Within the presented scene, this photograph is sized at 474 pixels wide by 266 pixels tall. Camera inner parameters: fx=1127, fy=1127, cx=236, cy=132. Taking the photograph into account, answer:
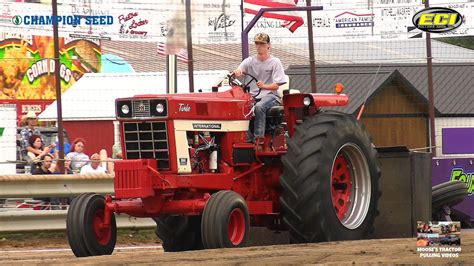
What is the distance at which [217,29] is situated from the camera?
16.4 m

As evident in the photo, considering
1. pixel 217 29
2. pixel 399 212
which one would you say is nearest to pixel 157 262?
pixel 399 212

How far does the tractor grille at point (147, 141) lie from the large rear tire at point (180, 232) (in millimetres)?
1147

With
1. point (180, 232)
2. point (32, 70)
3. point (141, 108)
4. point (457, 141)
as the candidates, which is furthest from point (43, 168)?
point (32, 70)

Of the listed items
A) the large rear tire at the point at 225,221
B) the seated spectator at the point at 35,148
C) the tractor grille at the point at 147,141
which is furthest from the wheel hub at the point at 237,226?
the seated spectator at the point at 35,148

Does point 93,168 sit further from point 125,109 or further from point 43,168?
point 125,109

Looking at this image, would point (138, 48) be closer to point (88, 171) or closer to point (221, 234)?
point (88, 171)

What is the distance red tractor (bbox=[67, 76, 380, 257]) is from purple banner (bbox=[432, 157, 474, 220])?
4764mm

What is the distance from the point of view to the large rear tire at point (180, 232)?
1015 centimetres

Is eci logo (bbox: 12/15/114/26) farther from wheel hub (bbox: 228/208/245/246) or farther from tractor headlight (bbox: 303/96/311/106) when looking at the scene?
wheel hub (bbox: 228/208/245/246)

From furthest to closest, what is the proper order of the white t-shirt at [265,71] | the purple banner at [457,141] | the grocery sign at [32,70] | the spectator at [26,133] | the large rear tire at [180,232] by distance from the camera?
the grocery sign at [32,70] → the purple banner at [457,141] → the spectator at [26,133] → the large rear tire at [180,232] → the white t-shirt at [265,71]

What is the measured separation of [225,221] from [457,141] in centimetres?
1250

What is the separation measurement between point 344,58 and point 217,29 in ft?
A: 11.3

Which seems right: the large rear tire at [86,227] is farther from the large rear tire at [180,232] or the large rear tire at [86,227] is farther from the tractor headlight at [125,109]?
the large rear tire at [180,232]

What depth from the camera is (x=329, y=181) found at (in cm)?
936
